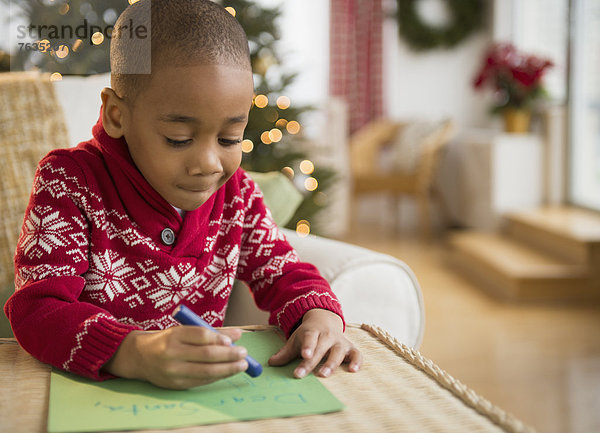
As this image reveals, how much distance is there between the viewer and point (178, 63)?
75 centimetres

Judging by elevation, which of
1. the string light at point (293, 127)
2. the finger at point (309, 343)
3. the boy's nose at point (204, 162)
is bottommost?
the finger at point (309, 343)

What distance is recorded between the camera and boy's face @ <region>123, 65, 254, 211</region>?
745 mm

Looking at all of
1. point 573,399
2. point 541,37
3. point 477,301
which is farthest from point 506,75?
point 573,399

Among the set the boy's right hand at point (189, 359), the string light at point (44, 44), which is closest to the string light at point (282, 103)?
the string light at point (44, 44)

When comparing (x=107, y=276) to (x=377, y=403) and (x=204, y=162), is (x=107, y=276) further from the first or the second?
(x=377, y=403)

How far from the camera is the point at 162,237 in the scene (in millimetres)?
915

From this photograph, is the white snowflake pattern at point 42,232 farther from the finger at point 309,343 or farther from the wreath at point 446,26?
the wreath at point 446,26

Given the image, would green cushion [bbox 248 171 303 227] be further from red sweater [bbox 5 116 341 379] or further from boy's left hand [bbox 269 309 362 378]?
boy's left hand [bbox 269 309 362 378]

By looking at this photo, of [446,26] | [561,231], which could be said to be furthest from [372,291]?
[446,26]

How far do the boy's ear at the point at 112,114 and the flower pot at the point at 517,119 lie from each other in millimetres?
4272

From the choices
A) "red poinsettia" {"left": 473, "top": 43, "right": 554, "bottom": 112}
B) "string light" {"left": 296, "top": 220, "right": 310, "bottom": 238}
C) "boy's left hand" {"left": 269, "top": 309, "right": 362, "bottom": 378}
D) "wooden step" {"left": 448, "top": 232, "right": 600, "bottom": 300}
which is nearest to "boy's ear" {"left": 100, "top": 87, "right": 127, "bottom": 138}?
"boy's left hand" {"left": 269, "top": 309, "right": 362, "bottom": 378}

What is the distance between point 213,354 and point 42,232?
321 millimetres

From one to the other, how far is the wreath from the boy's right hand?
5.62 m

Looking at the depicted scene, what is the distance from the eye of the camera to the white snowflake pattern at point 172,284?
0.93 meters
